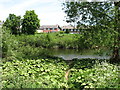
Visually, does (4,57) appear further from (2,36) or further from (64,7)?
(64,7)

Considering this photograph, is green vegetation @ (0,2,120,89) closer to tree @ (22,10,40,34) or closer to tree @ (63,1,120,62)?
tree @ (63,1,120,62)

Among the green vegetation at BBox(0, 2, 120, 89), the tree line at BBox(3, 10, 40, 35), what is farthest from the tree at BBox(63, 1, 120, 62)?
the tree line at BBox(3, 10, 40, 35)

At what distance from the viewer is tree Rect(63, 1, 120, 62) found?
828cm

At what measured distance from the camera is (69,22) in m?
9.69

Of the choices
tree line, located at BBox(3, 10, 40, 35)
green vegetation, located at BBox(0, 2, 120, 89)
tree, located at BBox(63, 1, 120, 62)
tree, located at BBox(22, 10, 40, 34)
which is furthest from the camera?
tree, located at BBox(22, 10, 40, 34)

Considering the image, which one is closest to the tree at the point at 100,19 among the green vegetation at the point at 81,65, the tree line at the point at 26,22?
the green vegetation at the point at 81,65

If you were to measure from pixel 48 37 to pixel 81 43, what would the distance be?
54.4ft

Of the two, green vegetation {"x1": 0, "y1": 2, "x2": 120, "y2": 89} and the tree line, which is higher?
the tree line

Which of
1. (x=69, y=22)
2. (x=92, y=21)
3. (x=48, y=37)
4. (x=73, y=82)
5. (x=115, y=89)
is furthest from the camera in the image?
(x=48, y=37)

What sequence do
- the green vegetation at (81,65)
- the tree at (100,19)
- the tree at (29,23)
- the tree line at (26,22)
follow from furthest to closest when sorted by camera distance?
the tree at (29,23)
the tree line at (26,22)
the tree at (100,19)
the green vegetation at (81,65)

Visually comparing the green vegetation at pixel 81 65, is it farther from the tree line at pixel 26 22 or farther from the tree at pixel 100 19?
the tree line at pixel 26 22

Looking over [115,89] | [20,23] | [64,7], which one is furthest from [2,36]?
[20,23]

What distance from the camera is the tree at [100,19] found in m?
8.28

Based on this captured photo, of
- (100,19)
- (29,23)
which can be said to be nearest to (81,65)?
(100,19)
